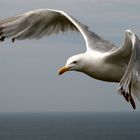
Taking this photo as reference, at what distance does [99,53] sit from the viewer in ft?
35.1

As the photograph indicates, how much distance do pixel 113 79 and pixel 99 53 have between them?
54cm

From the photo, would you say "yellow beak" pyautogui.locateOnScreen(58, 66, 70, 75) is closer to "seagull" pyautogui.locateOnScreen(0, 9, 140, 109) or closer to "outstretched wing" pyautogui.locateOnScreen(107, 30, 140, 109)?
"seagull" pyautogui.locateOnScreen(0, 9, 140, 109)

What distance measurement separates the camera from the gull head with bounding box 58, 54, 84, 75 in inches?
424

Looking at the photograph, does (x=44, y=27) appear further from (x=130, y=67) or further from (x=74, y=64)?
(x=130, y=67)

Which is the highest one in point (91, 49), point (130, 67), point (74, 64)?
point (130, 67)

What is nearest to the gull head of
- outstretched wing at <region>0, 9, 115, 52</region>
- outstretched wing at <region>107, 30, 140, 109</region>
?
outstretched wing at <region>0, 9, 115, 52</region>

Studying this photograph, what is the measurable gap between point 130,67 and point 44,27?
4590 millimetres

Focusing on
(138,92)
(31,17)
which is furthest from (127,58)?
(31,17)

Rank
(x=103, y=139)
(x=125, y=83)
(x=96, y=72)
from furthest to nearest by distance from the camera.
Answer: (x=103, y=139) < (x=96, y=72) < (x=125, y=83)

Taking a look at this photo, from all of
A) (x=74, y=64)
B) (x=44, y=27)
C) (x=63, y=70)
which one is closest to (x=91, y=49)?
(x=74, y=64)

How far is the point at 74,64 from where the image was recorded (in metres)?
10.9

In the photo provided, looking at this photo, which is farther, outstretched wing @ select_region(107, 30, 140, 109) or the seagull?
the seagull

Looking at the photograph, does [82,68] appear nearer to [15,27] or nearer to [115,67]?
[115,67]

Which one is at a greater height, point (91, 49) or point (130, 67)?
point (130, 67)
